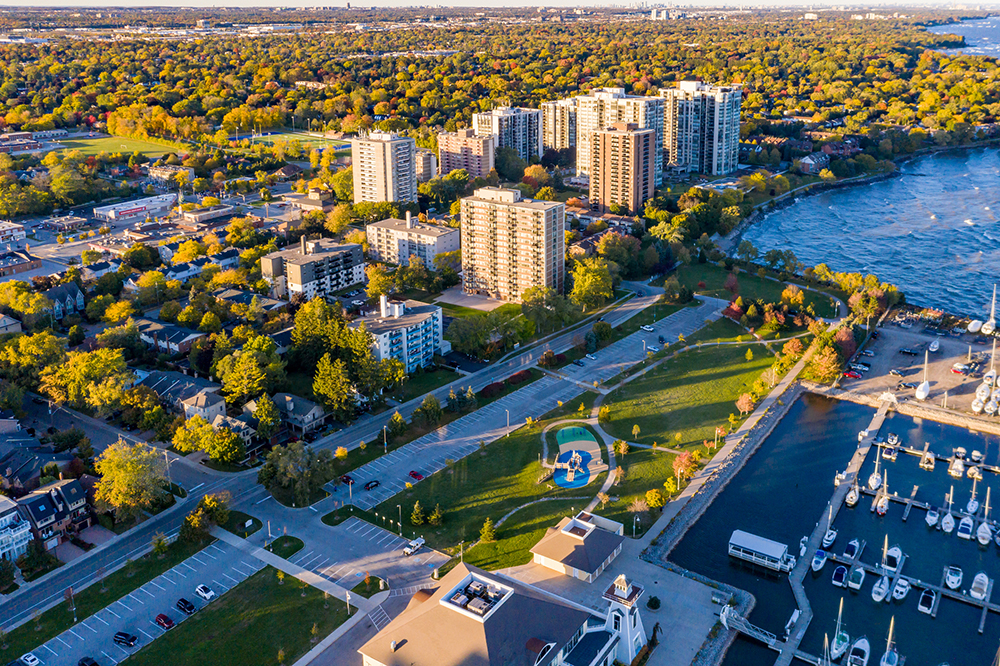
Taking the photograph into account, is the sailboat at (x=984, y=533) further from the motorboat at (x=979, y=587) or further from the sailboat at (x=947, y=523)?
the motorboat at (x=979, y=587)

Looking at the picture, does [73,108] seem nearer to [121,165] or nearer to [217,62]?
[121,165]

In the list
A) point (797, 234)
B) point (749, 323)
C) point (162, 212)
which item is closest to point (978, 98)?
point (797, 234)

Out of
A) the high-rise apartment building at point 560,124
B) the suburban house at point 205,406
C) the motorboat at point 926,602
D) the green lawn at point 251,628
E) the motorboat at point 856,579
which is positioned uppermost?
the high-rise apartment building at point 560,124

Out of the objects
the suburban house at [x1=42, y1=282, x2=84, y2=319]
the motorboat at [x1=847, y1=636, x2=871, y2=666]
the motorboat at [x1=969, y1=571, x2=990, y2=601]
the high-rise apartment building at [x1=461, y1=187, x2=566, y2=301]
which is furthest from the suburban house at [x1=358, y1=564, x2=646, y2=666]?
the suburban house at [x1=42, y1=282, x2=84, y2=319]

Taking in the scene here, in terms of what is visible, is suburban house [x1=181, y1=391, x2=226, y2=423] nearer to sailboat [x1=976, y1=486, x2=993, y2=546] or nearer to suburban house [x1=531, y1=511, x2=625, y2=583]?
suburban house [x1=531, y1=511, x2=625, y2=583]

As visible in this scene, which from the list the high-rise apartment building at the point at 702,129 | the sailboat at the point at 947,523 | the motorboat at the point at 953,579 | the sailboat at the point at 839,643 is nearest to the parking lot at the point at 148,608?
the sailboat at the point at 839,643
